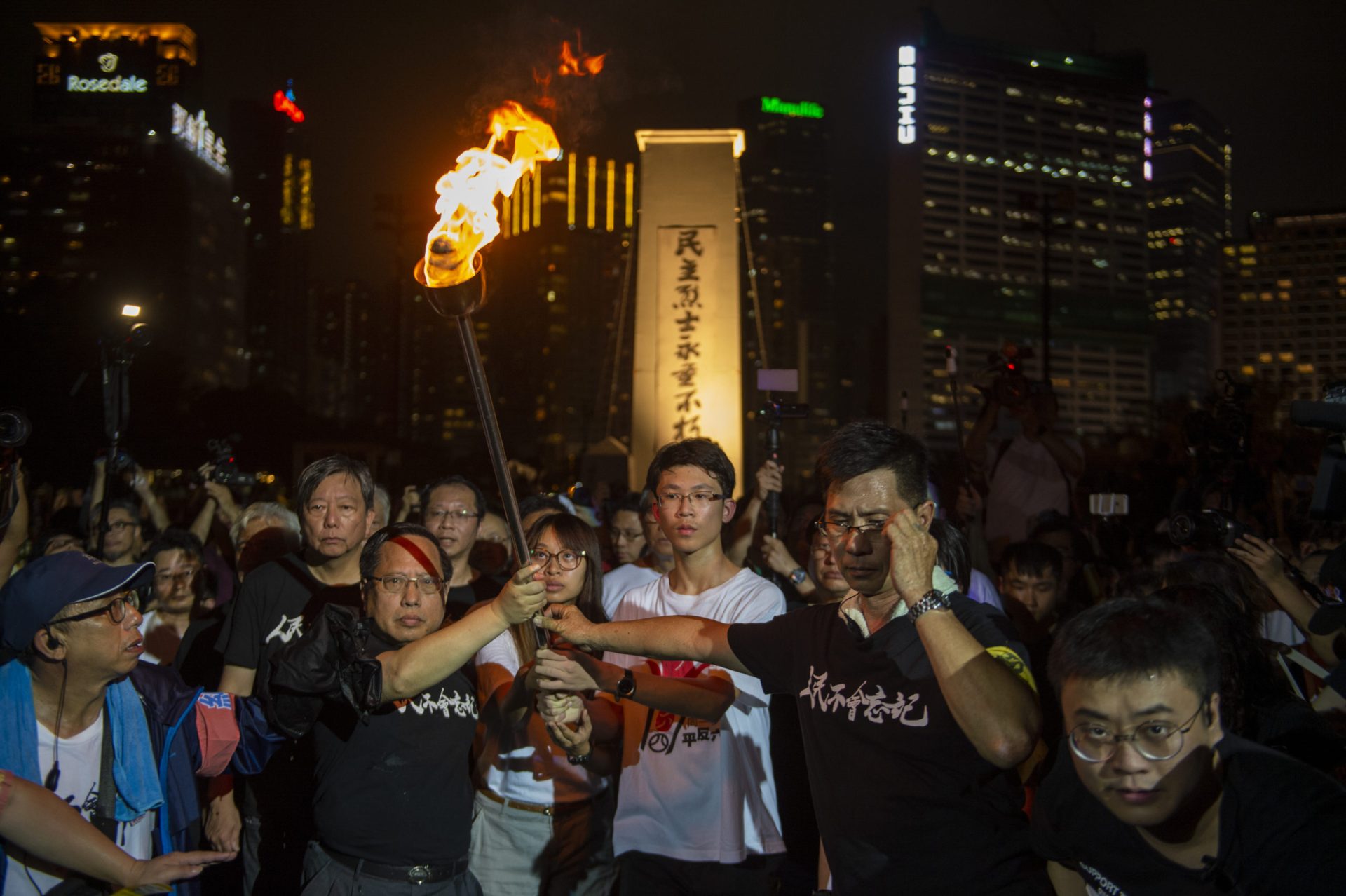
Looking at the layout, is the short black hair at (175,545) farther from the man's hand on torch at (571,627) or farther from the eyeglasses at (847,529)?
the eyeglasses at (847,529)

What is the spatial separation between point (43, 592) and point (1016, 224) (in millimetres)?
66932

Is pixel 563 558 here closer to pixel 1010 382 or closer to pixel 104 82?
pixel 1010 382

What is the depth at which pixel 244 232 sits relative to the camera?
121 metres

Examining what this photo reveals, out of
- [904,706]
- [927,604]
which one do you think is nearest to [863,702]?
[904,706]

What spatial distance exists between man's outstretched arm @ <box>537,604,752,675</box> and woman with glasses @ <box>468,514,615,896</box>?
26 centimetres

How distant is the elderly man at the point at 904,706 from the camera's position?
2.31 metres

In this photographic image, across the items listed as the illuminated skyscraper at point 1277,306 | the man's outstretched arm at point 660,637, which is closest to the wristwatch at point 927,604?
the man's outstretched arm at point 660,637

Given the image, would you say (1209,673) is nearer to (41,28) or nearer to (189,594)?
(189,594)

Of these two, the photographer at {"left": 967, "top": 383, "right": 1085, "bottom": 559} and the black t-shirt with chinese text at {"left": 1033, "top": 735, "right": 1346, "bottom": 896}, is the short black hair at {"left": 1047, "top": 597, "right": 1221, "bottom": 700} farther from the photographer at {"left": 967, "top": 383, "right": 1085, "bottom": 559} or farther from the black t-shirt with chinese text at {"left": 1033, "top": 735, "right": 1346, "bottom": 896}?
the photographer at {"left": 967, "top": 383, "right": 1085, "bottom": 559}

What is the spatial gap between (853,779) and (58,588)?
2.33 meters

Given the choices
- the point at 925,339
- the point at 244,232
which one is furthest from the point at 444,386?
the point at 925,339

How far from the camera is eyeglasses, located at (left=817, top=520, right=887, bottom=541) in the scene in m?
2.66

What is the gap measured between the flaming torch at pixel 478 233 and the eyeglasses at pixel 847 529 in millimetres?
858

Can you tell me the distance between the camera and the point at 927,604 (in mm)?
2336
